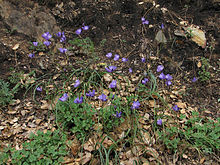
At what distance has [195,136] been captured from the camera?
2.35m

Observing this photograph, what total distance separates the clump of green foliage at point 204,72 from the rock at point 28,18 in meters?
2.44

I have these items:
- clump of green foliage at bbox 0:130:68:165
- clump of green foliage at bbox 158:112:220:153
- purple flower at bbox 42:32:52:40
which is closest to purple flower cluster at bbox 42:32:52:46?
purple flower at bbox 42:32:52:40

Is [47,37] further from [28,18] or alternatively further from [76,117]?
[76,117]

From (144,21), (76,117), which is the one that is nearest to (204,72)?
(144,21)

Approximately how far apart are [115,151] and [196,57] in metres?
2.08

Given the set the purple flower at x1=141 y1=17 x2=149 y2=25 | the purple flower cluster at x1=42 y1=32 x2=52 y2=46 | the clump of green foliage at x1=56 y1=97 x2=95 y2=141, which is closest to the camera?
the clump of green foliage at x1=56 y1=97 x2=95 y2=141

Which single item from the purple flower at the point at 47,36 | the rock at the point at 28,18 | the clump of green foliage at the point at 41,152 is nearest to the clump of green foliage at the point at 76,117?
the clump of green foliage at the point at 41,152

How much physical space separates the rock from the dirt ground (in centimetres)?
9

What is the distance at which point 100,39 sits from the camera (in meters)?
3.38

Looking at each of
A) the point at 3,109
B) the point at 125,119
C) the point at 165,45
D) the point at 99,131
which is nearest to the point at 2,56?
the point at 3,109

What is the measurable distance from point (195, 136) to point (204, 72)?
3.86 feet

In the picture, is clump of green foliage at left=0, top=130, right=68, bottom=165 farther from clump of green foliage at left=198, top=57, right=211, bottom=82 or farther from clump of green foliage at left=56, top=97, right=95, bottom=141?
clump of green foliage at left=198, top=57, right=211, bottom=82

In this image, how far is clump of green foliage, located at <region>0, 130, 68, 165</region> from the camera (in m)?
2.06

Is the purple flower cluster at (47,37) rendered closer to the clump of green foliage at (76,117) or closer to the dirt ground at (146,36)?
the dirt ground at (146,36)
